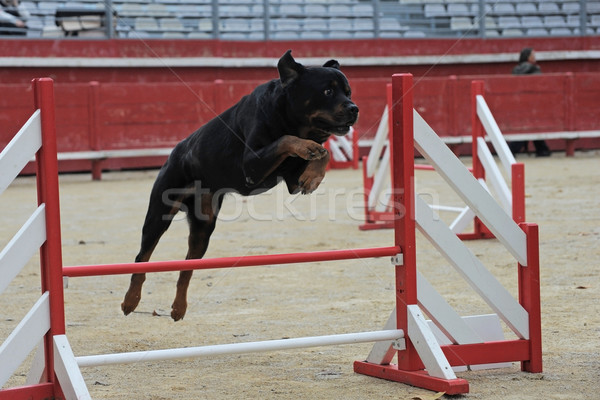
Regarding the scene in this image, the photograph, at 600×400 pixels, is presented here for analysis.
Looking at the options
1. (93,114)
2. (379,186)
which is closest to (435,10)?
(93,114)

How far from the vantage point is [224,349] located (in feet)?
11.1

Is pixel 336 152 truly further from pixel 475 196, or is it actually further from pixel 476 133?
pixel 475 196

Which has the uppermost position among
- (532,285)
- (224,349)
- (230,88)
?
(230,88)

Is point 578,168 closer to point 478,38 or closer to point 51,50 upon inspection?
point 478,38

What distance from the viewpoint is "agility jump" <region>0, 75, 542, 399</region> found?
318cm

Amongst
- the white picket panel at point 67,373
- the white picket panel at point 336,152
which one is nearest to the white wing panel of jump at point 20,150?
→ the white picket panel at point 67,373

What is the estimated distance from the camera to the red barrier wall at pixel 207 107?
13.1 metres

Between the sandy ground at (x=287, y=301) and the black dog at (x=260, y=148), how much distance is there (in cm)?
50

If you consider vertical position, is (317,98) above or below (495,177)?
above

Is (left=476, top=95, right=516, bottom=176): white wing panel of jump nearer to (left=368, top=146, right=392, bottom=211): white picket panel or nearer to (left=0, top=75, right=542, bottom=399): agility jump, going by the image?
(left=368, top=146, right=392, bottom=211): white picket panel

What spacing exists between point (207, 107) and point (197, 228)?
9.45 m

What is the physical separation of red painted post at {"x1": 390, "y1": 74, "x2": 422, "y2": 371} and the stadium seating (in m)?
11.8

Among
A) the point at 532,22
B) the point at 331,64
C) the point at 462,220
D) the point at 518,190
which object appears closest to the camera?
the point at 331,64

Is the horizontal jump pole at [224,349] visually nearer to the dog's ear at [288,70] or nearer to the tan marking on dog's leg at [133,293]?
the tan marking on dog's leg at [133,293]
